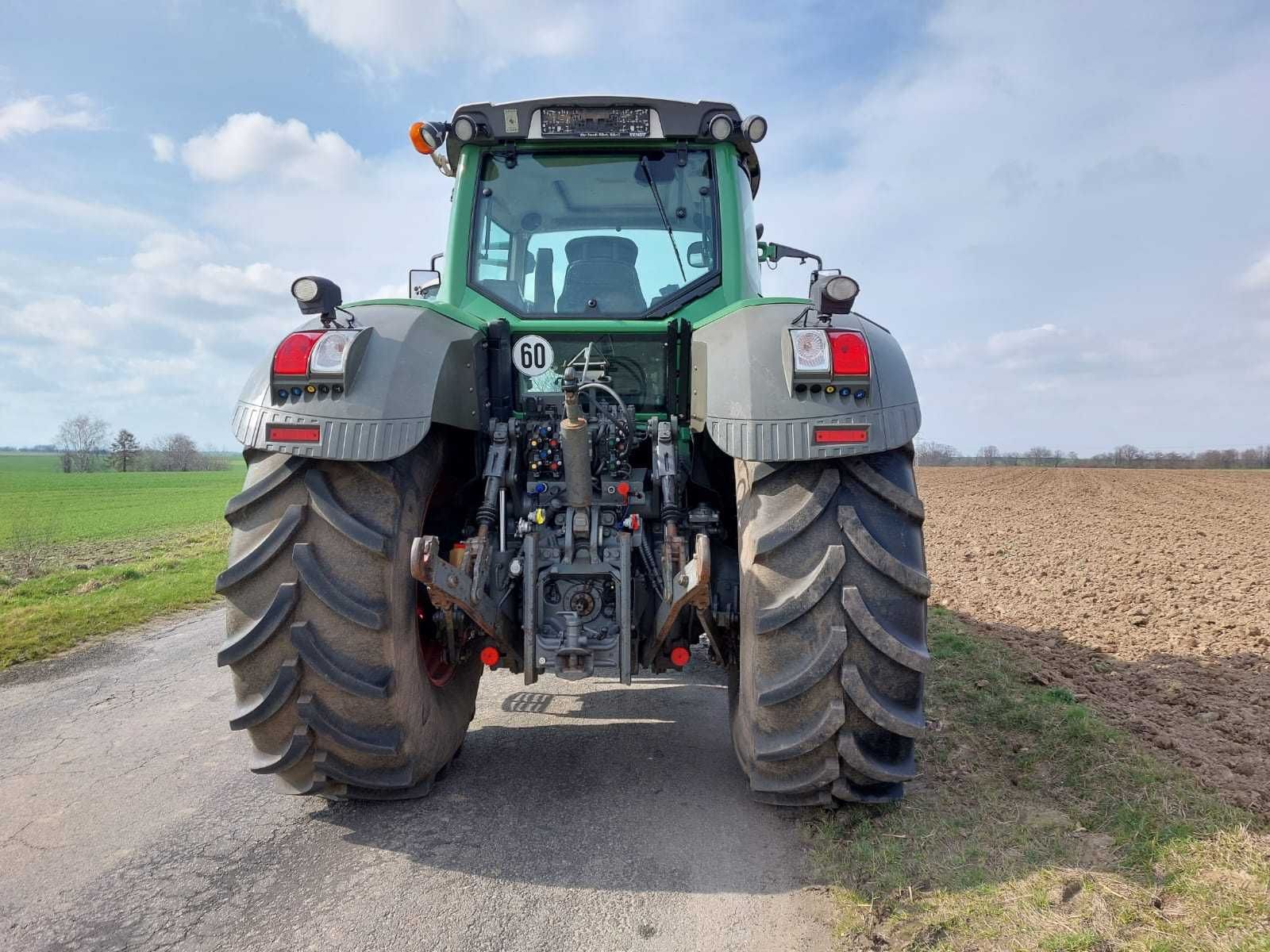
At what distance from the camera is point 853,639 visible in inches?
104

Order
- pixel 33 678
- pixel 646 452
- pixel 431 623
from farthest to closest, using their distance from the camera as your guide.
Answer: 1. pixel 33 678
2. pixel 646 452
3. pixel 431 623

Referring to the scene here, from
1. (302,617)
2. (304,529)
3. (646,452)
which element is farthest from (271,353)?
(646,452)

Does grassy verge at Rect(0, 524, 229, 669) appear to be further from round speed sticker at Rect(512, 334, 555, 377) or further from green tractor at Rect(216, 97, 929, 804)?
round speed sticker at Rect(512, 334, 555, 377)

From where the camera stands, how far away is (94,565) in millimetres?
13055

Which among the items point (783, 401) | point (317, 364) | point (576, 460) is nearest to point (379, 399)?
point (317, 364)

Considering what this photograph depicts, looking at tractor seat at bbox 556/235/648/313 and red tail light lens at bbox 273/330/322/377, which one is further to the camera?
Answer: tractor seat at bbox 556/235/648/313

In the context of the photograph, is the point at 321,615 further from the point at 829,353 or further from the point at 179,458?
the point at 179,458

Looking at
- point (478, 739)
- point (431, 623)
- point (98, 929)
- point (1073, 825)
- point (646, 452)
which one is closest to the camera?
point (98, 929)

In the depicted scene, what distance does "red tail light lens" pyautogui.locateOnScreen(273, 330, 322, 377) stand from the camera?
280 centimetres

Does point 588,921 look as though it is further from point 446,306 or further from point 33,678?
point 33,678

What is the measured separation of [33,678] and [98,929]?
3961 mm

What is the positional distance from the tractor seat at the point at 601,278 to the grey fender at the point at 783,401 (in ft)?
3.34

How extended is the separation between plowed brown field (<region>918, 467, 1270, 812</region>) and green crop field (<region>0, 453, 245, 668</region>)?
7332 mm

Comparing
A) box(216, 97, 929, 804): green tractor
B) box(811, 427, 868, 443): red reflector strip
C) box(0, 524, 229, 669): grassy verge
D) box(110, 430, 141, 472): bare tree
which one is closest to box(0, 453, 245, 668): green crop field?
box(0, 524, 229, 669): grassy verge
